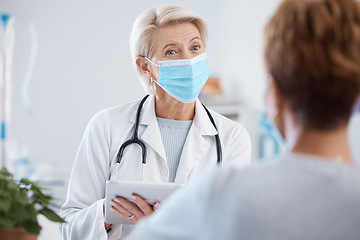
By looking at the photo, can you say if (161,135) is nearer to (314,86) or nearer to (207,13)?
(314,86)

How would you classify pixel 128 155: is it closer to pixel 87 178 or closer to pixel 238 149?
pixel 87 178

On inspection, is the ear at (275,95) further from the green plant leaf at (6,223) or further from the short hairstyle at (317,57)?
the green plant leaf at (6,223)

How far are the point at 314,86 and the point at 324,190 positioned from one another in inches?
7.0

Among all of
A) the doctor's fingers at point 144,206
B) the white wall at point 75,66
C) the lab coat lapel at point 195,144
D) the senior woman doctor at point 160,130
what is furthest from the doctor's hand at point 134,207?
the white wall at point 75,66

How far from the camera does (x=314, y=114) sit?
30.2 inches

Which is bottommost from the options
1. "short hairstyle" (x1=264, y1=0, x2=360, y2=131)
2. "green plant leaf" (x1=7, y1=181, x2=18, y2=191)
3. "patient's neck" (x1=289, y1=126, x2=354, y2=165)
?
"green plant leaf" (x1=7, y1=181, x2=18, y2=191)

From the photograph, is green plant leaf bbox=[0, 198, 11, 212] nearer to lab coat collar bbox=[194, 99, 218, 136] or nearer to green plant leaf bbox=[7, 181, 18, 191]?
green plant leaf bbox=[7, 181, 18, 191]

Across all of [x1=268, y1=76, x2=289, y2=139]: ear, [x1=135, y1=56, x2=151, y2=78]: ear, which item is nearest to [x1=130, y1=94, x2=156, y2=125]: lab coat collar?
[x1=135, y1=56, x2=151, y2=78]: ear

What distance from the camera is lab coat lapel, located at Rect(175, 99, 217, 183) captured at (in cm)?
165

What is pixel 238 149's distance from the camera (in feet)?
5.67

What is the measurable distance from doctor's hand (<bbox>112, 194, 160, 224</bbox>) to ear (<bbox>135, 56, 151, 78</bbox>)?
72cm

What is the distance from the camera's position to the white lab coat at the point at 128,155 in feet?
5.32

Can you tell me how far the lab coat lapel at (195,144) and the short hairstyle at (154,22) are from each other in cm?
33

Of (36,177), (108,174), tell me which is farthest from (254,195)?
(36,177)
